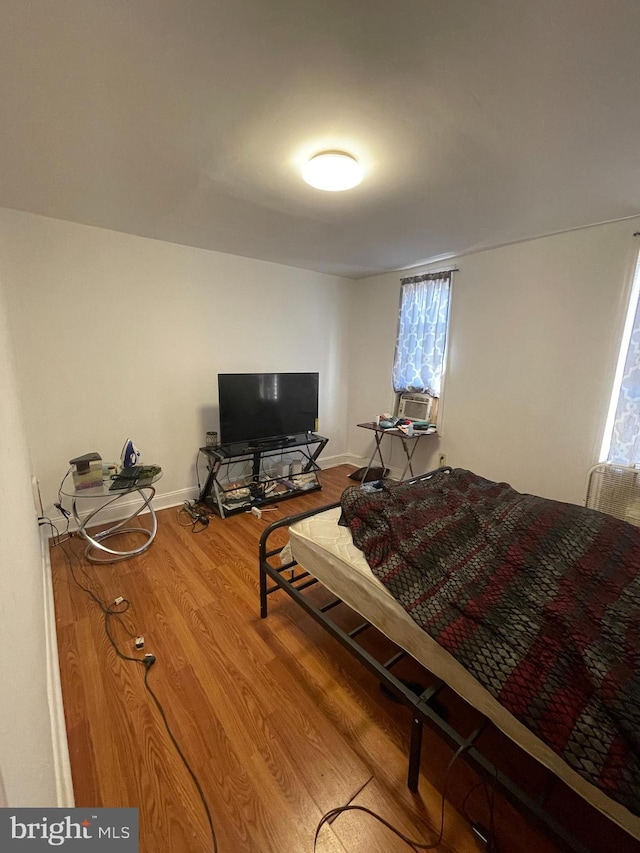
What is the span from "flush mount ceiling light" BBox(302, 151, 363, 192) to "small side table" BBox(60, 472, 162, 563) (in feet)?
7.32

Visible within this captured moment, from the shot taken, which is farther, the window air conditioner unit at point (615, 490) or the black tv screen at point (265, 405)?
the black tv screen at point (265, 405)


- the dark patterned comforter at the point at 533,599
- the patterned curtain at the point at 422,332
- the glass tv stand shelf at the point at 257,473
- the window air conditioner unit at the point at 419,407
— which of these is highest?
the patterned curtain at the point at 422,332

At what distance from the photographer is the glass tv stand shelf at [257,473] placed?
3.11 metres

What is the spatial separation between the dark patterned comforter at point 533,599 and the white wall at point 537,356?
115 cm

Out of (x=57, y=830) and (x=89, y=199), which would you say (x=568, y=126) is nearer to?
(x=89, y=199)

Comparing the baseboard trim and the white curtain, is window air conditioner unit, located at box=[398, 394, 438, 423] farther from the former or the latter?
the baseboard trim

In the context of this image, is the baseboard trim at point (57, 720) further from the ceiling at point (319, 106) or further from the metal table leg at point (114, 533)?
the ceiling at point (319, 106)

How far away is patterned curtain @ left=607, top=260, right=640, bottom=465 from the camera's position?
2357mm

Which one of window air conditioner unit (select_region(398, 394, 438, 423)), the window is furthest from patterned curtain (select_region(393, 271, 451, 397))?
the window

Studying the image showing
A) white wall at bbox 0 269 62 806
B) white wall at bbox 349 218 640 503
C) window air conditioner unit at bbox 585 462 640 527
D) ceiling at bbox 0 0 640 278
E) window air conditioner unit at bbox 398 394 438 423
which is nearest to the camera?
white wall at bbox 0 269 62 806

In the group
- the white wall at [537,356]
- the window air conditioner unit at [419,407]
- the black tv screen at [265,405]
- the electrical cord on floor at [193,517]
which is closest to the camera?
the white wall at [537,356]

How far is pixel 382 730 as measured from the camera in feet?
4.42

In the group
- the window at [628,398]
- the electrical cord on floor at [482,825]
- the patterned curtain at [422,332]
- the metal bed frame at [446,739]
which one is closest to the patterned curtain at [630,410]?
the window at [628,398]

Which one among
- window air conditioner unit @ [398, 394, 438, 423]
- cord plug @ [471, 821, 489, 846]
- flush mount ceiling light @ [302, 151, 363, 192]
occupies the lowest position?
cord plug @ [471, 821, 489, 846]
